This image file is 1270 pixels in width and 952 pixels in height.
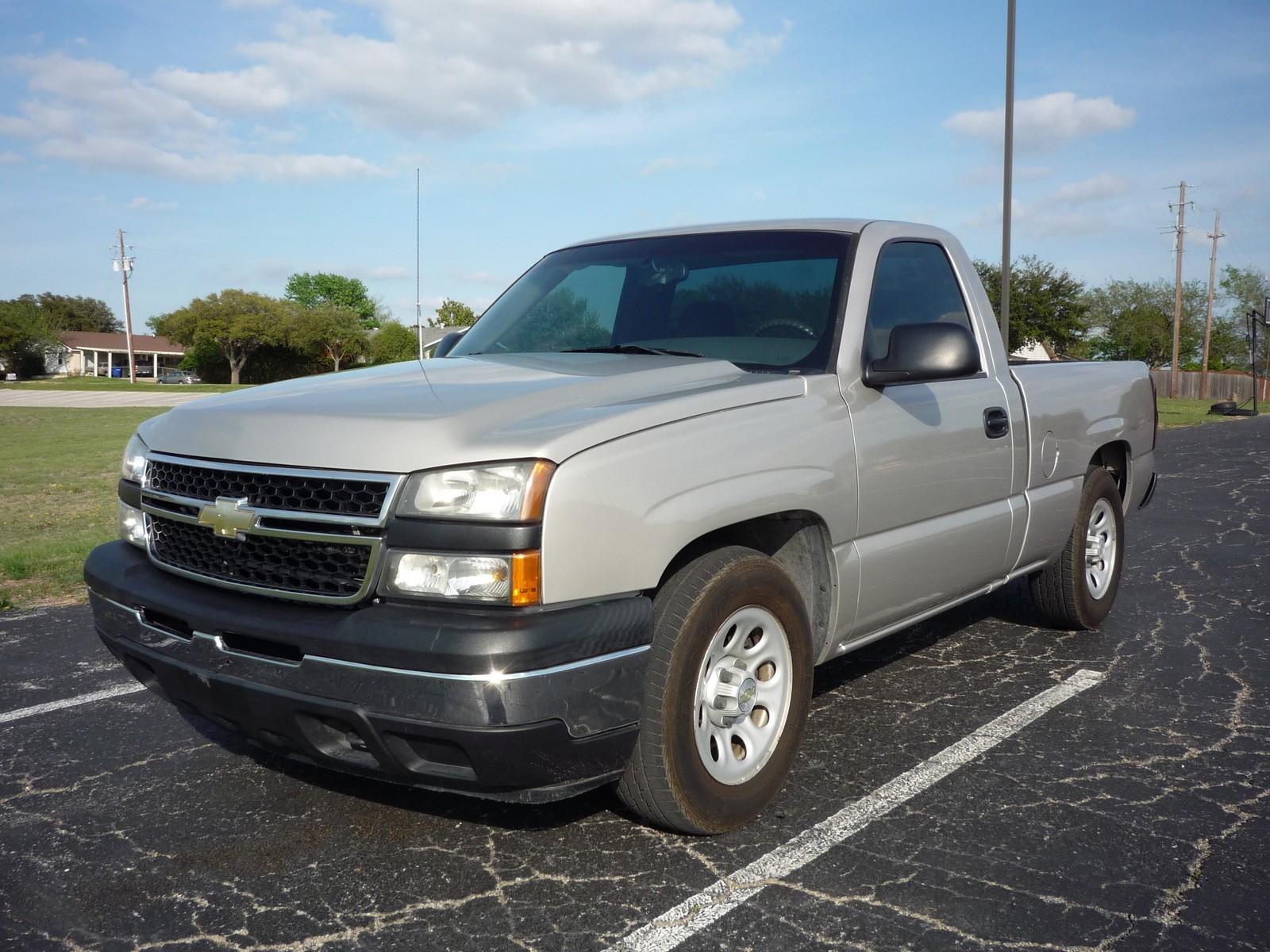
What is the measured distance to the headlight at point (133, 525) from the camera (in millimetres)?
3336

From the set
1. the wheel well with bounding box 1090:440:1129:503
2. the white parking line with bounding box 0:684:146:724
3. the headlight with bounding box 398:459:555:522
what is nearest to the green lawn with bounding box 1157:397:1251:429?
the wheel well with bounding box 1090:440:1129:503

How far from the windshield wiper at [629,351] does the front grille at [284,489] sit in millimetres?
1442

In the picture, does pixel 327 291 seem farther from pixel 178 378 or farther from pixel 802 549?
pixel 802 549

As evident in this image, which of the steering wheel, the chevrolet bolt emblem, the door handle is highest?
the steering wheel

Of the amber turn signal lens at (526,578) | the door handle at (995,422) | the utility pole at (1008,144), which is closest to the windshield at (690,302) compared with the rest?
the door handle at (995,422)

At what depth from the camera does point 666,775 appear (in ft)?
9.52

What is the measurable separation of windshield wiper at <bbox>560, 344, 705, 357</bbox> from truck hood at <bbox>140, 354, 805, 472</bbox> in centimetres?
17

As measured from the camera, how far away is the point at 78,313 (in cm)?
12075

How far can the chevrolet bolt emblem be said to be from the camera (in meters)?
2.84

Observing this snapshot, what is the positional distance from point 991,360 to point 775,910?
263cm

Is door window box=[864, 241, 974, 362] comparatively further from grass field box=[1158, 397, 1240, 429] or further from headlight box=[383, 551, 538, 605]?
grass field box=[1158, 397, 1240, 429]

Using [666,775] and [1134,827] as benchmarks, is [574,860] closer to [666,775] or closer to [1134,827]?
[666,775]

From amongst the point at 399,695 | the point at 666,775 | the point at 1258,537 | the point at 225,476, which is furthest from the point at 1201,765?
the point at 1258,537

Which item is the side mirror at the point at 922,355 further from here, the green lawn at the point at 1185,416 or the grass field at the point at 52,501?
the green lawn at the point at 1185,416
